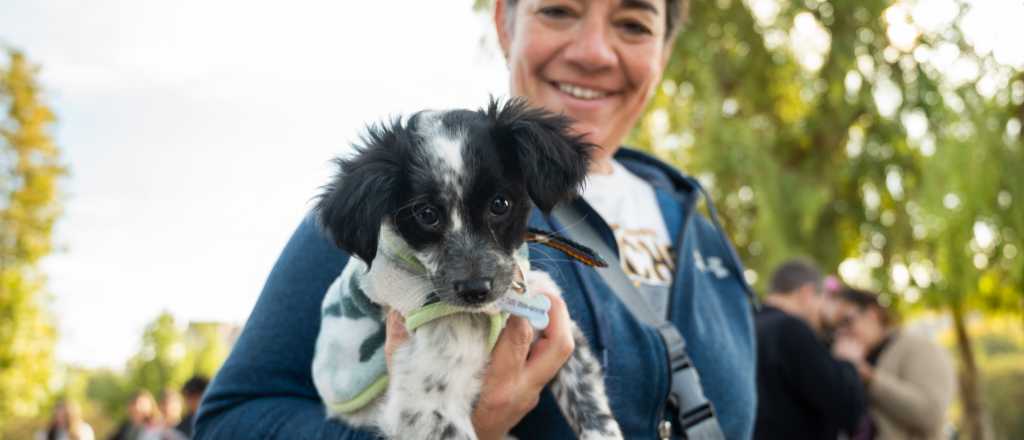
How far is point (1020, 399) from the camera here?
861 inches

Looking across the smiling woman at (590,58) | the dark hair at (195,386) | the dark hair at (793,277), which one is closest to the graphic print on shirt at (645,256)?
the smiling woman at (590,58)

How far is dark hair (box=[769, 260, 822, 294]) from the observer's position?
20.8ft

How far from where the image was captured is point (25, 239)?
3466 cm

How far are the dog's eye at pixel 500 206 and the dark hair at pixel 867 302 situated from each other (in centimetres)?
615

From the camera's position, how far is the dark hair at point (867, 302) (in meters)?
7.30

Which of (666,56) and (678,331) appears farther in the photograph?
(666,56)

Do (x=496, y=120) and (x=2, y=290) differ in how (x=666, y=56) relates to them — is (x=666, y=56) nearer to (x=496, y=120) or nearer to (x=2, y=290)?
(x=496, y=120)

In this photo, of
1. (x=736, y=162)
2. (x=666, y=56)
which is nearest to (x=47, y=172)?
(x=736, y=162)

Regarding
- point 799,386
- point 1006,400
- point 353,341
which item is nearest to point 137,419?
point 799,386

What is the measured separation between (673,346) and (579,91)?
782mm

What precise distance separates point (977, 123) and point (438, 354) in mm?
9235

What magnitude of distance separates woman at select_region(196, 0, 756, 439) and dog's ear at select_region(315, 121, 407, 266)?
0.58 feet

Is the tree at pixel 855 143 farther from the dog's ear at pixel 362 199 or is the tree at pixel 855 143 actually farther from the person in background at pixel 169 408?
the dog's ear at pixel 362 199

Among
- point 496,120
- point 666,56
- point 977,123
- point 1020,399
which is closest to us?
point 496,120
